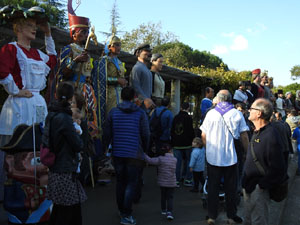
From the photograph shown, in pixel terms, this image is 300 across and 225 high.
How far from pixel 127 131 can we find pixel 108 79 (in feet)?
6.49

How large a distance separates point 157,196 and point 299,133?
17.8ft

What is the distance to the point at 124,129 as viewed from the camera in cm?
436

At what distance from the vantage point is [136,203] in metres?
5.34

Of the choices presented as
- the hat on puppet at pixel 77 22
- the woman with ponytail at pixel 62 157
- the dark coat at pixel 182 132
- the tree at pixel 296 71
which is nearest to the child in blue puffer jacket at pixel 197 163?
the dark coat at pixel 182 132

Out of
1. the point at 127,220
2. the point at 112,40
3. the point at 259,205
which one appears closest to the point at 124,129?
the point at 127,220

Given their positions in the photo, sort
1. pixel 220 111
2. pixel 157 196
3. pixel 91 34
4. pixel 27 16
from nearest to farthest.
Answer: pixel 27 16 → pixel 220 111 → pixel 91 34 → pixel 157 196

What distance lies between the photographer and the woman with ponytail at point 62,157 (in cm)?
330

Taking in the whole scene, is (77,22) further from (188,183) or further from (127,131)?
(188,183)

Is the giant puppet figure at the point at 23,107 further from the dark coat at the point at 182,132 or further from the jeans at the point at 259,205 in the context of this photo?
the dark coat at the point at 182,132

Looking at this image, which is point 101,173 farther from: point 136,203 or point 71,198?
point 71,198

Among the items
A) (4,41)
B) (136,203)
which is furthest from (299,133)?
(4,41)

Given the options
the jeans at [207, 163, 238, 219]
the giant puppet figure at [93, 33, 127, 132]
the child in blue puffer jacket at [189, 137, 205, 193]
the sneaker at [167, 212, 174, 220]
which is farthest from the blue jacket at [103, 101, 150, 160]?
the child in blue puffer jacket at [189, 137, 205, 193]

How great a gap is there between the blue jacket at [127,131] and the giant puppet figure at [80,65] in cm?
121

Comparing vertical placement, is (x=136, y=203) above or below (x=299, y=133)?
below
